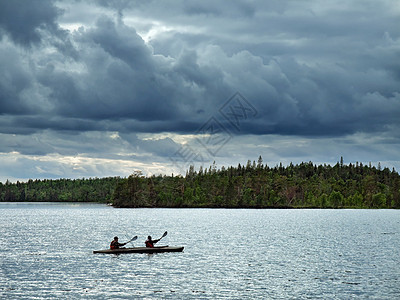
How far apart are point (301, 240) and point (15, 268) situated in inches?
2556

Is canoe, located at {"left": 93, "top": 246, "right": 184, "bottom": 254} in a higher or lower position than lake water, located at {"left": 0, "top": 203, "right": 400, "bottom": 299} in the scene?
higher

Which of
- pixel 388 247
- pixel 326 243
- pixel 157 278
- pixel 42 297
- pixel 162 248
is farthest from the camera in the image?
pixel 326 243

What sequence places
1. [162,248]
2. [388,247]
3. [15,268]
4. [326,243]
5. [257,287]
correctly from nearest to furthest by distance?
1. [257,287]
2. [15,268]
3. [162,248]
4. [388,247]
5. [326,243]

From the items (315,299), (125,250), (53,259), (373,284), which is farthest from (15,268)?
(373,284)

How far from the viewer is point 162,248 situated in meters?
80.8

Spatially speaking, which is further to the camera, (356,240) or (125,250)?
(356,240)

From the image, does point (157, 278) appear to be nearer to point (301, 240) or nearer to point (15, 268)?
point (15, 268)

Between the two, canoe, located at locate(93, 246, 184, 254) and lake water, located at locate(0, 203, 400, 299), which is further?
canoe, located at locate(93, 246, 184, 254)

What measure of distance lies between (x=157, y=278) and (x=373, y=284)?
24033 millimetres

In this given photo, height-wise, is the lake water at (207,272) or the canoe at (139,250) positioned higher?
the canoe at (139,250)

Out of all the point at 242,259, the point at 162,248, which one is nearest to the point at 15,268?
the point at 162,248

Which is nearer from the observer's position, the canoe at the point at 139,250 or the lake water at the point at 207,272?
the lake water at the point at 207,272

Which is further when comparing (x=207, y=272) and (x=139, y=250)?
(x=139, y=250)

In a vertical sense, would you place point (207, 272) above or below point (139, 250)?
below
